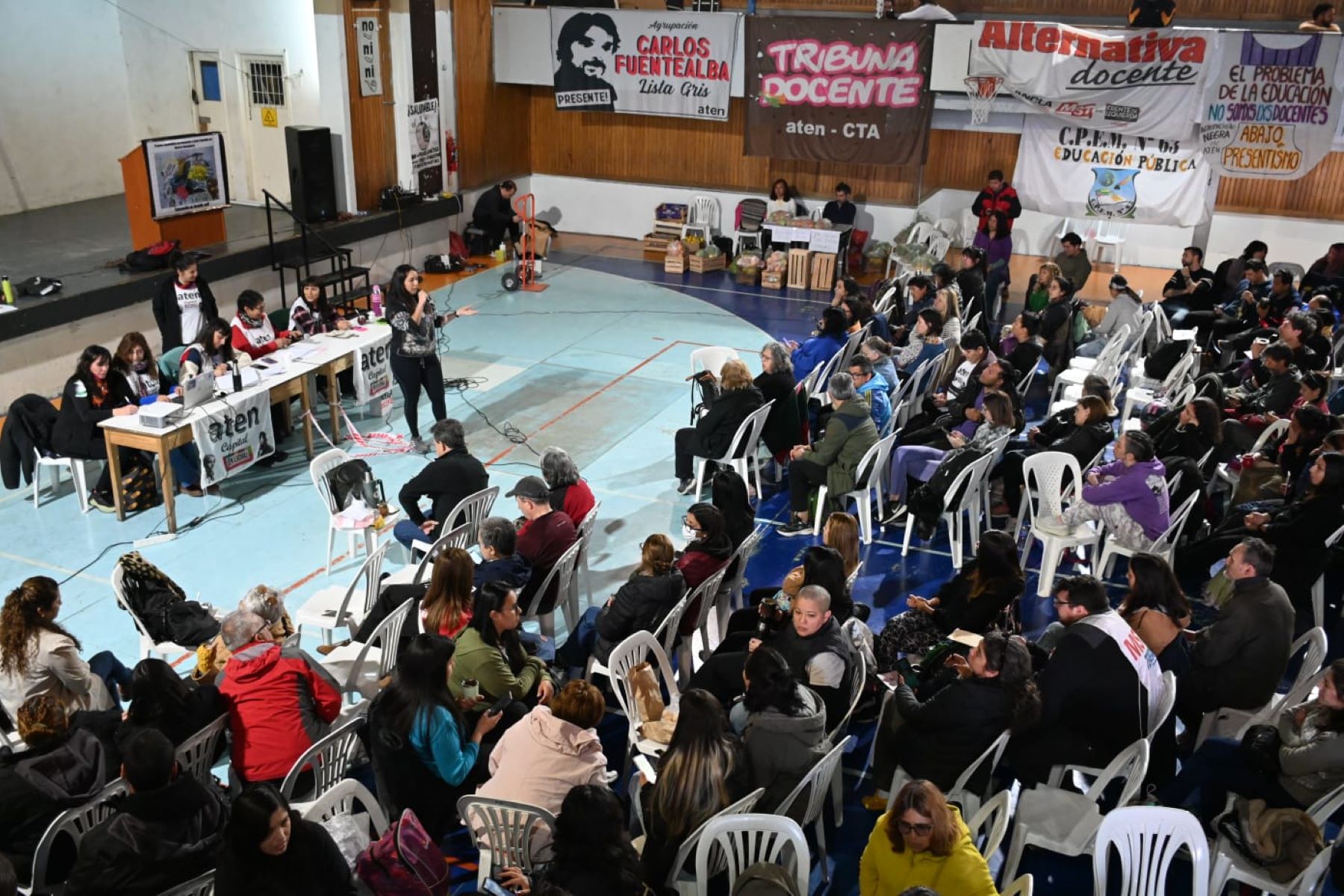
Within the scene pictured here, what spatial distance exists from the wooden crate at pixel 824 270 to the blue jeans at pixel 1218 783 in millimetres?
10402

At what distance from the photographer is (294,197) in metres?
12.9

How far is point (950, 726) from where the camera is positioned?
4.38 metres

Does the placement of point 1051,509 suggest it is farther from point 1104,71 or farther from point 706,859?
point 1104,71

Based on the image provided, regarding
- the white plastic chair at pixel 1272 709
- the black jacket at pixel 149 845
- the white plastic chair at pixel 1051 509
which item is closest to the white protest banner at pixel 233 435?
the black jacket at pixel 149 845

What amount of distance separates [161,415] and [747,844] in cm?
527

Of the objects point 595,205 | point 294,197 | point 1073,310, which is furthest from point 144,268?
point 1073,310

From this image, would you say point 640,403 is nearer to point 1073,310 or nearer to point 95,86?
point 1073,310

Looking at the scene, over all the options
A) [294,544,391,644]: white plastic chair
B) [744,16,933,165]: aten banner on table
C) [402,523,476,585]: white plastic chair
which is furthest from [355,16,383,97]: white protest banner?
[294,544,391,644]: white plastic chair

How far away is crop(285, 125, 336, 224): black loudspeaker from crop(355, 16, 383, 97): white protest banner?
0.87 m

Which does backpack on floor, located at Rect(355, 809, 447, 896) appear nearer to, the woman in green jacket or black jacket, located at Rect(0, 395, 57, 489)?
the woman in green jacket

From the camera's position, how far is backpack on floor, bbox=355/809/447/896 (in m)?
3.92

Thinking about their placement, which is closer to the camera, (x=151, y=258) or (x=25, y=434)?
(x=25, y=434)

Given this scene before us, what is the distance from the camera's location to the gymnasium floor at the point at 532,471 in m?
6.88

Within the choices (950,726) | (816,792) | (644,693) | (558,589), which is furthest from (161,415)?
(950,726)
